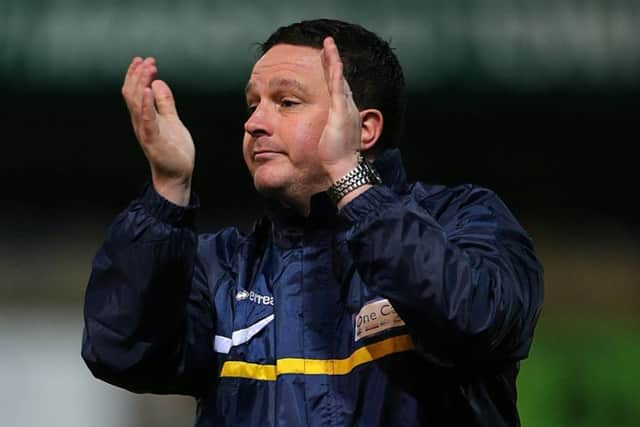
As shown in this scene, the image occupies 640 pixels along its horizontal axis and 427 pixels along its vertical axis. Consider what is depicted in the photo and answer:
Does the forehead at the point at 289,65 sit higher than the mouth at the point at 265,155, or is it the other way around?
the forehead at the point at 289,65

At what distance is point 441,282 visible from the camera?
180 cm

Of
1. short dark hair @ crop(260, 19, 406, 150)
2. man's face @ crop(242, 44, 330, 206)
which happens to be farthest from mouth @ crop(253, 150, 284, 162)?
short dark hair @ crop(260, 19, 406, 150)

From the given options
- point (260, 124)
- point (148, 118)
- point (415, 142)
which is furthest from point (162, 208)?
point (415, 142)

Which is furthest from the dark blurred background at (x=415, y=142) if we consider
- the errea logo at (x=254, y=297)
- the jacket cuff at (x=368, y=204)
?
the jacket cuff at (x=368, y=204)

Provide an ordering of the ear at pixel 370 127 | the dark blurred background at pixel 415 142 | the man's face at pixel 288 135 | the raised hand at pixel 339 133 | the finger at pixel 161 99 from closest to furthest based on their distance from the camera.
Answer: the raised hand at pixel 339 133
the finger at pixel 161 99
the man's face at pixel 288 135
the ear at pixel 370 127
the dark blurred background at pixel 415 142

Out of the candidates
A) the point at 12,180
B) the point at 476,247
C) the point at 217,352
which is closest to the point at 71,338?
the point at 12,180

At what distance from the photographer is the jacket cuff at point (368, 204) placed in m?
1.85

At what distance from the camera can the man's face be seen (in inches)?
84.6

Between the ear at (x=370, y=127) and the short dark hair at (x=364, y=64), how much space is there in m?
0.02

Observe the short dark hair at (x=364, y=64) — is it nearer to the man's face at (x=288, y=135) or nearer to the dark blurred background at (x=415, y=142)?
the man's face at (x=288, y=135)

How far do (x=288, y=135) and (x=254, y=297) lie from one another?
280mm

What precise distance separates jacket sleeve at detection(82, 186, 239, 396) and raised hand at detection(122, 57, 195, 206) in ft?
0.09

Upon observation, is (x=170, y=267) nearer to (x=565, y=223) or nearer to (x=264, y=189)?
(x=264, y=189)

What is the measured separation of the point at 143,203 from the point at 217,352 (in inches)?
11.5
